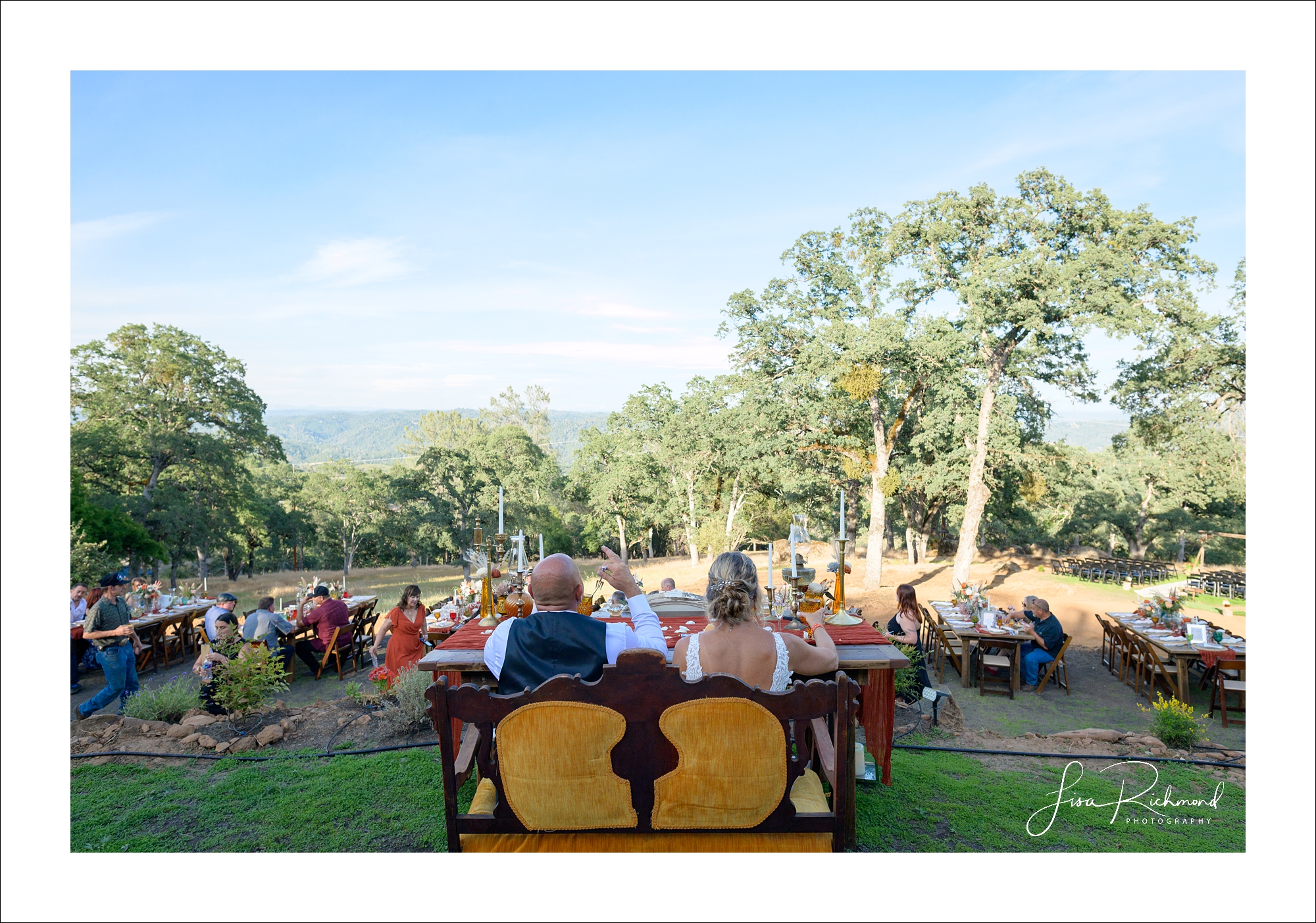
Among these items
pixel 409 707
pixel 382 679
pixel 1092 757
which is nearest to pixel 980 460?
pixel 1092 757

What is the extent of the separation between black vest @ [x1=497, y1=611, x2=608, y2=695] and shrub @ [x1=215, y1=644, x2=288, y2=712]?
3.92m

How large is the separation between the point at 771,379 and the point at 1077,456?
12030mm

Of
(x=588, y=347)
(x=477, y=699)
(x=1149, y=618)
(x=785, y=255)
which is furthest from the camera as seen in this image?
(x=588, y=347)

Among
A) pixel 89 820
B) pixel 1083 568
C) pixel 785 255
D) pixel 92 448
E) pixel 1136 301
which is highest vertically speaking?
pixel 785 255

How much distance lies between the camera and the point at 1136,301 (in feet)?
44.7

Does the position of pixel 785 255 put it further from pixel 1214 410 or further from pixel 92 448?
pixel 92 448

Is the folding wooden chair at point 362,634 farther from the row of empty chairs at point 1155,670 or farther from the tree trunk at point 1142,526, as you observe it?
the tree trunk at point 1142,526

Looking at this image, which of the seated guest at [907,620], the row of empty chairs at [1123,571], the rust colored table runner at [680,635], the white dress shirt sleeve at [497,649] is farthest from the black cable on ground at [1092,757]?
the row of empty chairs at [1123,571]

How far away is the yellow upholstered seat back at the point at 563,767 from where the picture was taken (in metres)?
2.45

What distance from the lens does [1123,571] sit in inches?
795

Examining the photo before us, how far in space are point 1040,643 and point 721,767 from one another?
685 cm

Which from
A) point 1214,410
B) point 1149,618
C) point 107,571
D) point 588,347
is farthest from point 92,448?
point 1214,410

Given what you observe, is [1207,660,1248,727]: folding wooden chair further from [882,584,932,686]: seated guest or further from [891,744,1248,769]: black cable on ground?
[882,584,932,686]: seated guest

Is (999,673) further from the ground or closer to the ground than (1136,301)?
closer to the ground
